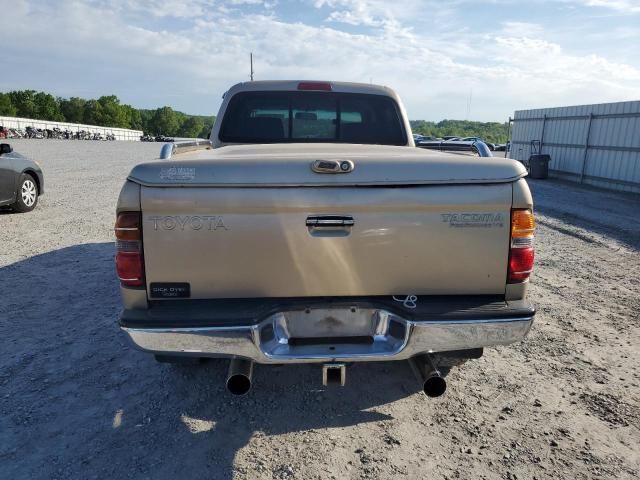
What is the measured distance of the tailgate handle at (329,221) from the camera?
2486mm

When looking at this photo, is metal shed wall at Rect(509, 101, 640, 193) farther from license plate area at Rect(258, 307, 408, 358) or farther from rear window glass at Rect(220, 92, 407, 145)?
license plate area at Rect(258, 307, 408, 358)

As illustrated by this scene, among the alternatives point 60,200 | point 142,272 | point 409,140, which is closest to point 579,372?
point 409,140

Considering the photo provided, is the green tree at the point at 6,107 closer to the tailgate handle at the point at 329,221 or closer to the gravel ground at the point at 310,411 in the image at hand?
the gravel ground at the point at 310,411

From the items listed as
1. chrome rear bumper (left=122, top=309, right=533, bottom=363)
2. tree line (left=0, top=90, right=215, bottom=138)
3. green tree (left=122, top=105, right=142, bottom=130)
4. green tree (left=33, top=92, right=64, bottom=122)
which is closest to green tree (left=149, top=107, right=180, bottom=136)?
tree line (left=0, top=90, right=215, bottom=138)

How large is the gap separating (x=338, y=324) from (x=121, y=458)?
56.6 inches

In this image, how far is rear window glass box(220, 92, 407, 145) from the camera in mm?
4785

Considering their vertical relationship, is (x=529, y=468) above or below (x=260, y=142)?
→ below

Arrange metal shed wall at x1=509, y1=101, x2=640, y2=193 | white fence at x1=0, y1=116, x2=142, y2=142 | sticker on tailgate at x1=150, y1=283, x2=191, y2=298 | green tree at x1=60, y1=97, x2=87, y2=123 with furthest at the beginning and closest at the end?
green tree at x1=60, y1=97, x2=87, y2=123, white fence at x1=0, y1=116, x2=142, y2=142, metal shed wall at x1=509, y1=101, x2=640, y2=193, sticker on tailgate at x1=150, y1=283, x2=191, y2=298

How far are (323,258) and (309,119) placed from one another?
264 centimetres

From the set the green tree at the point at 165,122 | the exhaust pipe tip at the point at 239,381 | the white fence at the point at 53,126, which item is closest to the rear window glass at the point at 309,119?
the exhaust pipe tip at the point at 239,381

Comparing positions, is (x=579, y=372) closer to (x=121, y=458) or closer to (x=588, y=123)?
(x=121, y=458)

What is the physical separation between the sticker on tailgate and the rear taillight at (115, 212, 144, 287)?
0.26 feet

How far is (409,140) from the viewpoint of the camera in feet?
15.8

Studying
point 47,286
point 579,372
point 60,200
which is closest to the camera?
point 579,372
